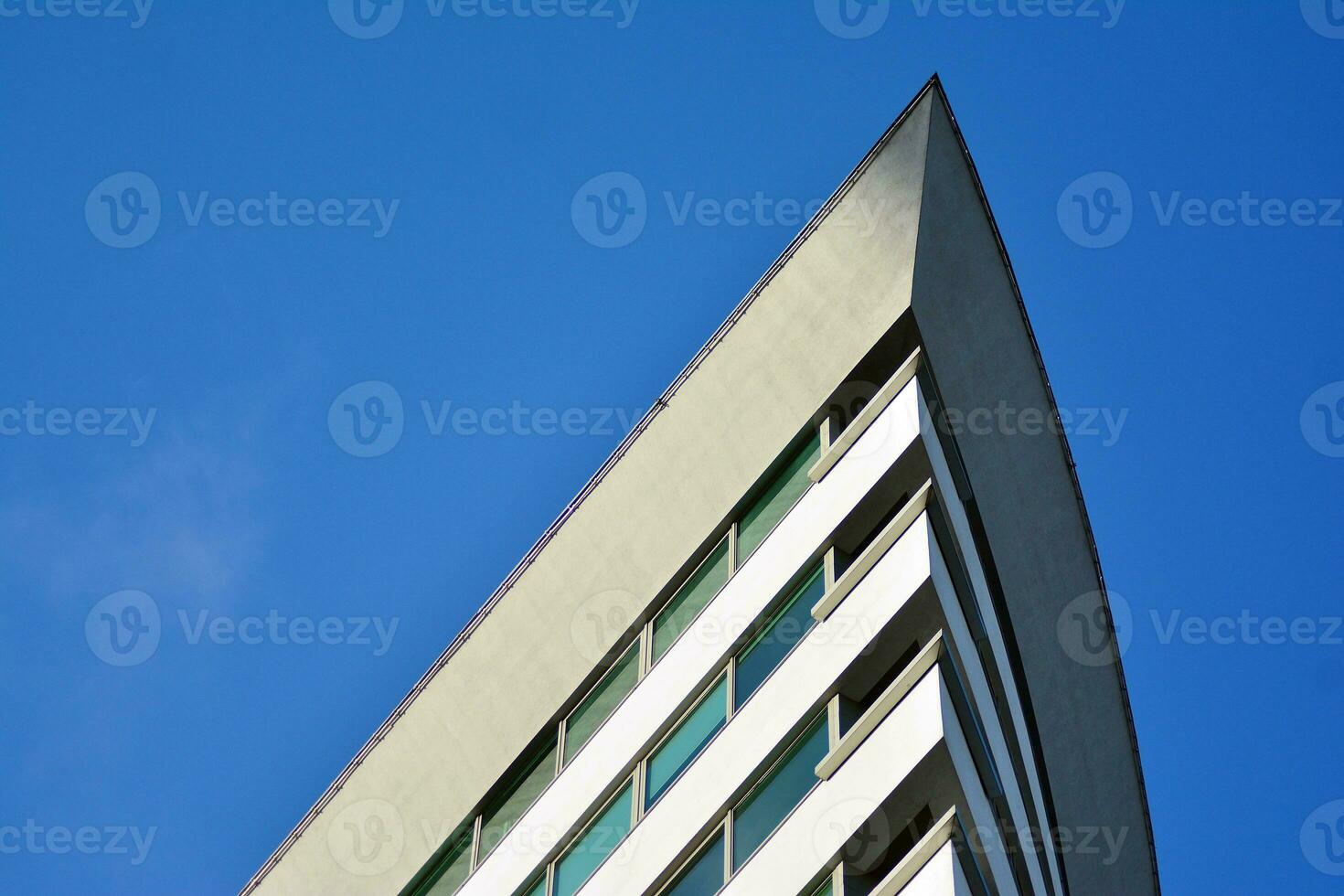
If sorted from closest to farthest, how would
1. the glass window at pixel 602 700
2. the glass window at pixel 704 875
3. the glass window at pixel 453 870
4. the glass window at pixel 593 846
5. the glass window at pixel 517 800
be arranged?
the glass window at pixel 704 875 < the glass window at pixel 593 846 < the glass window at pixel 602 700 < the glass window at pixel 517 800 < the glass window at pixel 453 870

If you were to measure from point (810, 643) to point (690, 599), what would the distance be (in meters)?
2.86

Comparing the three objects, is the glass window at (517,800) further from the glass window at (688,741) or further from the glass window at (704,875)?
the glass window at (704,875)

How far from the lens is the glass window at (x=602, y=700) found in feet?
71.5

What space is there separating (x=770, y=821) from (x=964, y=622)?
11.1 ft

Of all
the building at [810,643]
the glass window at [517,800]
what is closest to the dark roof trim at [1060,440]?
the building at [810,643]

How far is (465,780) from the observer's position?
23.2m

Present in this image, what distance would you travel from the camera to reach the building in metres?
18.1

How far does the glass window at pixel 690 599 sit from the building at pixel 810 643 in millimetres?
50

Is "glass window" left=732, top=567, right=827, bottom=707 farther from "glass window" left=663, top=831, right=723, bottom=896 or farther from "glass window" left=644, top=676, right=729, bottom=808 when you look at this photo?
"glass window" left=663, top=831, right=723, bottom=896

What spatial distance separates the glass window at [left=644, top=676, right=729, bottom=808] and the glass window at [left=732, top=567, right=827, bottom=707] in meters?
0.28

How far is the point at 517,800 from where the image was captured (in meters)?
22.7

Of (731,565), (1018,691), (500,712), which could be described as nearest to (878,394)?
(731,565)

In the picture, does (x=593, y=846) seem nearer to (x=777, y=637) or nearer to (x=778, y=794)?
(x=778, y=794)

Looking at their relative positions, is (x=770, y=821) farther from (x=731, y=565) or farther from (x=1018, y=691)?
(x=1018, y=691)
